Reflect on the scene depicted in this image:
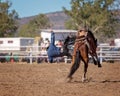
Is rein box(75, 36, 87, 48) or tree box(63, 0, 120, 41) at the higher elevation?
tree box(63, 0, 120, 41)

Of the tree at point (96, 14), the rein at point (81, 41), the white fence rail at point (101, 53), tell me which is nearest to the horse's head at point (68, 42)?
the rein at point (81, 41)

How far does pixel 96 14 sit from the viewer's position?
6209 centimetres

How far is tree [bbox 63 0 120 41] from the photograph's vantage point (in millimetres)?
61500

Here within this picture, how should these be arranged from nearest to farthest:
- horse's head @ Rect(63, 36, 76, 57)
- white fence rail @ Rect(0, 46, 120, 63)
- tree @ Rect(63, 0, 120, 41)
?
1. horse's head @ Rect(63, 36, 76, 57)
2. white fence rail @ Rect(0, 46, 120, 63)
3. tree @ Rect(63, 0, 120, 41)

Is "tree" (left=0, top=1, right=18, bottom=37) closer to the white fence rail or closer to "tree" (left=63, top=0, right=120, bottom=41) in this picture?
"tree" (left=63, top=0, right=120, bottom=41)

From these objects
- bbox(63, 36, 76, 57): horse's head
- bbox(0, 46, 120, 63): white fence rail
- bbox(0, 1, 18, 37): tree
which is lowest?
bbox(0, 46, 120, 63): white fence rail

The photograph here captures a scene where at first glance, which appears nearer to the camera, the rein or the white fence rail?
the rein

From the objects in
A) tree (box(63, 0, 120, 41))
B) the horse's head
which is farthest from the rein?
tree (box(63, 0, 120, 41))

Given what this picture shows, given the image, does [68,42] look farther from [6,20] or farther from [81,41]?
[6,20]

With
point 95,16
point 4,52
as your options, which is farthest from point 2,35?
point 4,52

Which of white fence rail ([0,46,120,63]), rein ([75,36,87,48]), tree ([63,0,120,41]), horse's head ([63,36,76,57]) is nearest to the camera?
rein ([75,36,87,48])

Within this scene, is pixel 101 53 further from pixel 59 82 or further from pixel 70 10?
pixel 70 10

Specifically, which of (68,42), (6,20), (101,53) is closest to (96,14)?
(6,20)

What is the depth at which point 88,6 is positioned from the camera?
6225 cm
